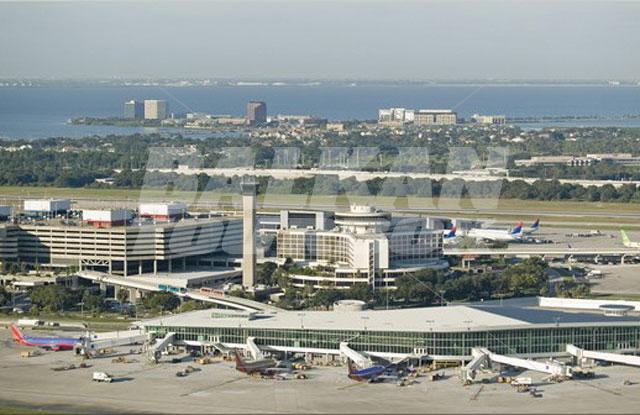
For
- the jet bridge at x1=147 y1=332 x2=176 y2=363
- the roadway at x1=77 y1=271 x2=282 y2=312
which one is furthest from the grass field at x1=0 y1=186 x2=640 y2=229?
the jet bridge at x1=147 y1=332 x2=176 y2=363

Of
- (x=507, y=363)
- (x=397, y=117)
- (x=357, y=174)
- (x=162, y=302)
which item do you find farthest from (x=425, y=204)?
(x=397, y=117)

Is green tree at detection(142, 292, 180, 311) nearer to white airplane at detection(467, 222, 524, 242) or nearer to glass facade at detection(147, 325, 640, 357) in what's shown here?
glass facade at detection(147, 325, 640, 357)

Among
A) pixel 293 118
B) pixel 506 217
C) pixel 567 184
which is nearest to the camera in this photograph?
pixel 506 217

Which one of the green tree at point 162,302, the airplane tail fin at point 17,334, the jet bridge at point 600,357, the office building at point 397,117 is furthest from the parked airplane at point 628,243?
the office building at point 397,117

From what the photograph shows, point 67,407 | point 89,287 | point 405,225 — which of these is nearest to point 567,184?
point 405,225

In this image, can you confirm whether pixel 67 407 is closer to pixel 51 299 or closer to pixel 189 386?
pixel 189 386
